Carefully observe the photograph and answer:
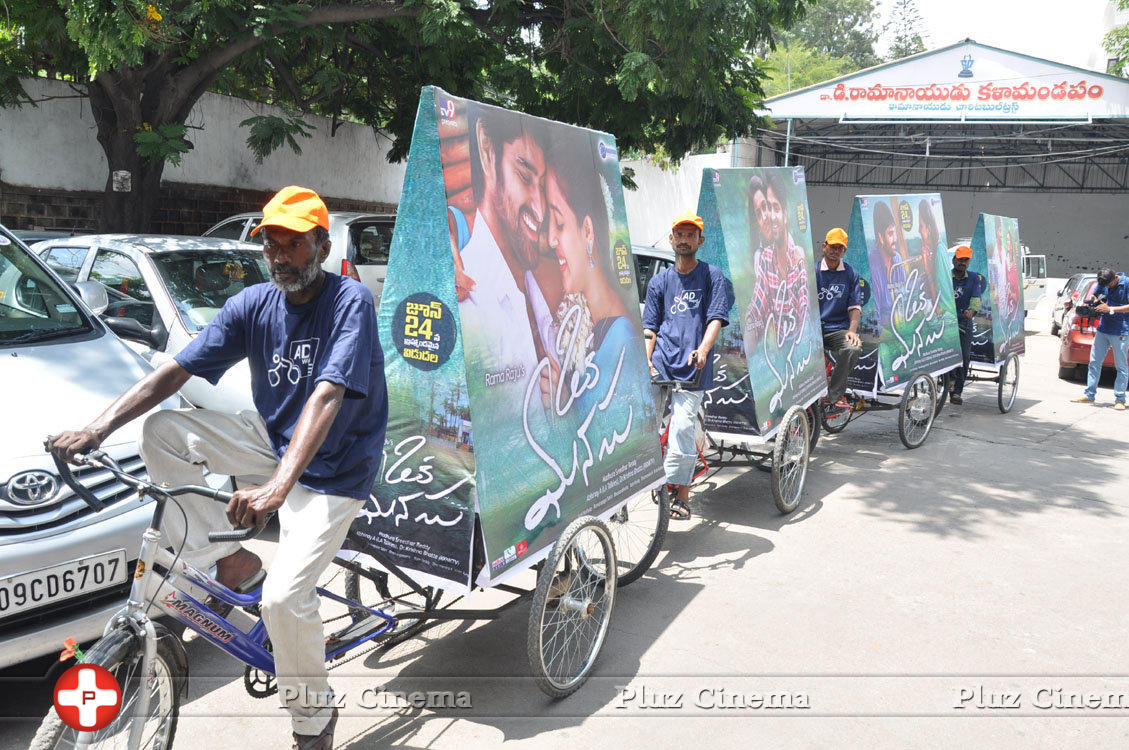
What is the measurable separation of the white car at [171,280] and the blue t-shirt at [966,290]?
7.76m

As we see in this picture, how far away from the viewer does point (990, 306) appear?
11055 millimetres

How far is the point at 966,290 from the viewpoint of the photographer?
10547mm

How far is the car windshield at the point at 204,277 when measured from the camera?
6223 millimetres

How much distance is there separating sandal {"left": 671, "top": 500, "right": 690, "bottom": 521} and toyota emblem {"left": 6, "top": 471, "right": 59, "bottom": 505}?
3641mm

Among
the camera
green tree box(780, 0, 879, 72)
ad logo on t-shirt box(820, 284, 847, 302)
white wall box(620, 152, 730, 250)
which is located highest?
green tree box(780, 0, 879, 72)

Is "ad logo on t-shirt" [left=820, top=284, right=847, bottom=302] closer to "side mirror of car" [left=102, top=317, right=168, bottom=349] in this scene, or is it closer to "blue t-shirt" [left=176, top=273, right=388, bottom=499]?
"side mirror of car" [left=102, top=317, right=168, bottom=349]

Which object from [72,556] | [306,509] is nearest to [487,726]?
[306,509]

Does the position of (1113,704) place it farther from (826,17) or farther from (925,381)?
(826,17)

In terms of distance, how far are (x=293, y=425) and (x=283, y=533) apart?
1.21ft

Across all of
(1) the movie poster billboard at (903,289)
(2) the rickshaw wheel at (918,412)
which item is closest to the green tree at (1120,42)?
(1) the movie poster billboard at (903,289)

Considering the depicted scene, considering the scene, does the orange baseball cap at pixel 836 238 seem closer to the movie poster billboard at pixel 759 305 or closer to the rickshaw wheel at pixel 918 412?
the movie poster billboard at pixel 759 305

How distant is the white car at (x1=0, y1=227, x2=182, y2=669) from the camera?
Answer: 319 centimetres

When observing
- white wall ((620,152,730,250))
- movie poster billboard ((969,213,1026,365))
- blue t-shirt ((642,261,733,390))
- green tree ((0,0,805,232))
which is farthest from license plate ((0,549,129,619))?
white wall ((620,152,730,250))

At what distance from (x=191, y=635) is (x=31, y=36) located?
684 cm
